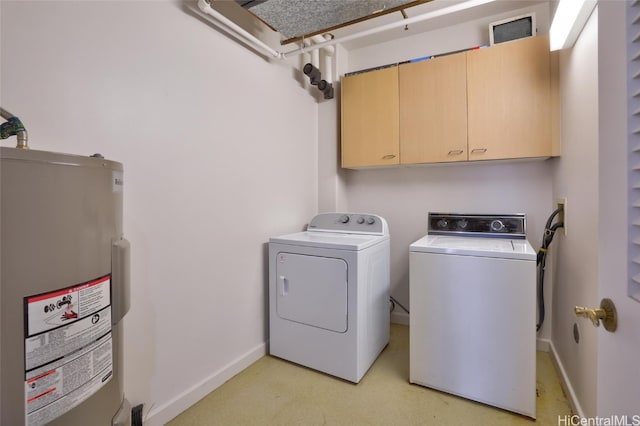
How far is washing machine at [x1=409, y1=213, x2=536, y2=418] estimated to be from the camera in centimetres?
147

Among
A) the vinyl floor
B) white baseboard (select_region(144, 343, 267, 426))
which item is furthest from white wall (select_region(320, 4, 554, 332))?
white baseboard (select_region(144, 343, 267, 426))

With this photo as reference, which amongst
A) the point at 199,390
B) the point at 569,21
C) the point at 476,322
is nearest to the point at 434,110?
the point at 569,21

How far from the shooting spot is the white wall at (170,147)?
42.9 inches

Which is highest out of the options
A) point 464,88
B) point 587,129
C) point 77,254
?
point 464,88

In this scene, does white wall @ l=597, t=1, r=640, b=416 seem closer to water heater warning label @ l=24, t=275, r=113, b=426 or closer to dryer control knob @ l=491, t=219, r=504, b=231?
water heater warning label @ l=24, t=275, r=113, b=426

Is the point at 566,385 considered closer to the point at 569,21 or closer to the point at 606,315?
the point at 606,315

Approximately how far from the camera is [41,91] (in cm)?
105

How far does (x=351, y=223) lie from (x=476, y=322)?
43.0 inches

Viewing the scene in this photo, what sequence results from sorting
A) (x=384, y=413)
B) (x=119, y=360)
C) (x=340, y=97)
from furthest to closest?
(x=340, y=97)
(x=384, y=413)
(x=119, y=360)

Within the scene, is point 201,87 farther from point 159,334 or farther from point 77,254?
point 159,334

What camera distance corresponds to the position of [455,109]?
213 centimetres

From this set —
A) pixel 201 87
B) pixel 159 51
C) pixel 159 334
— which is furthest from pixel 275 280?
pixel 159 51

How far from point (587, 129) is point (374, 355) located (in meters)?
1.82

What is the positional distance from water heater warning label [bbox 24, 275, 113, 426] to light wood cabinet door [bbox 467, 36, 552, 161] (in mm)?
2307
